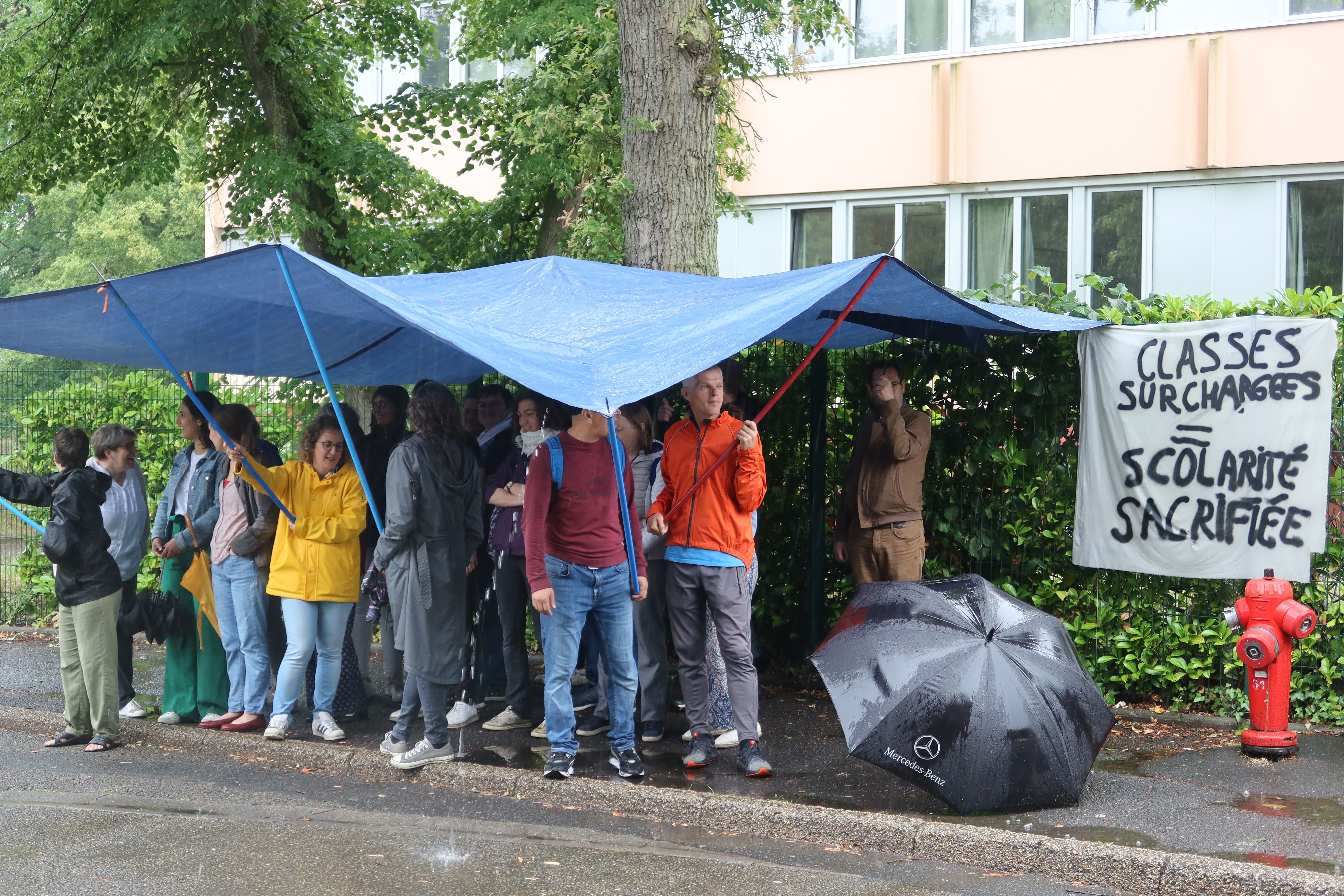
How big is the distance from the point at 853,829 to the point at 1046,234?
11.2 meters

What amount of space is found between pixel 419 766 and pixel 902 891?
105 inches

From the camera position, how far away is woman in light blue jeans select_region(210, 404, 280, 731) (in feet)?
22.5

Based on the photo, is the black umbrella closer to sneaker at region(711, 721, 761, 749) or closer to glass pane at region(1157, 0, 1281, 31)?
sneaker at region(711, 721, 761, 749)

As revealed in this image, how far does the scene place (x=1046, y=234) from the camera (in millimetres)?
14992

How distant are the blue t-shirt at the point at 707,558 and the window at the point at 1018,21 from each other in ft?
36.2

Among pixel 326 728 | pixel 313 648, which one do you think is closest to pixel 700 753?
pixel 326 728

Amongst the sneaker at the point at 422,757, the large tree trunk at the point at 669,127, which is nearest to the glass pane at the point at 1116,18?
the large tree trunk at the point at 669,127

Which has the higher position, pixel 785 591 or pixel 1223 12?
pixel 1223 12

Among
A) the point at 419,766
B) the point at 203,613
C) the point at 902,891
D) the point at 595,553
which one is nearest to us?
the point at 902,891

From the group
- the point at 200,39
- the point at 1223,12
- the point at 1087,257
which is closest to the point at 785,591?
the point at 200,39

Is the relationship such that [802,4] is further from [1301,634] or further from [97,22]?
[1301,634]

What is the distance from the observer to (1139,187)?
567 inches

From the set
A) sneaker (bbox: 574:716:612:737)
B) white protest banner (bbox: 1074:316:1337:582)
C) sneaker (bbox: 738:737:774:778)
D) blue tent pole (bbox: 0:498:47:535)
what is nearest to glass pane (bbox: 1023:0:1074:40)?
white protest banner (bbox: 1074:316:1337:582)

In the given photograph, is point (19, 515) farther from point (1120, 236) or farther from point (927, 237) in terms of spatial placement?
point (1120, 236)
